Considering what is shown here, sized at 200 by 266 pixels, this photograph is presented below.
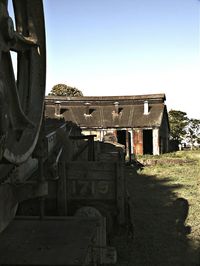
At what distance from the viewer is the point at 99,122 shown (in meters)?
27.3

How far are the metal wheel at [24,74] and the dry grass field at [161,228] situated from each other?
3.07m

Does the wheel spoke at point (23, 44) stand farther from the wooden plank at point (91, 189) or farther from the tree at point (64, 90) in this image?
the tree at point (64, 90)

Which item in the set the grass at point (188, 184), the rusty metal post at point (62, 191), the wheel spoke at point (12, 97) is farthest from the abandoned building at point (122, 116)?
the wheel spoke at point (12, 97)

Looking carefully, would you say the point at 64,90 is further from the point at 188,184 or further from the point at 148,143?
the point at 188,184

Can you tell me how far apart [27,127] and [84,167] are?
3.31 meters

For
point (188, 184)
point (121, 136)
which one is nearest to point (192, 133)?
point (121, 136)

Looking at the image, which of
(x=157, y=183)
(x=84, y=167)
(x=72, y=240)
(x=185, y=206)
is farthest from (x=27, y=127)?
(x=157, y=183)

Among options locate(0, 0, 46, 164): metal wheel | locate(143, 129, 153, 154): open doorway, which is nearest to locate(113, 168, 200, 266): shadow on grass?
locate(0, 0, 46, 164): metal wheel

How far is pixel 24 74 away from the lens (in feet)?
9.15

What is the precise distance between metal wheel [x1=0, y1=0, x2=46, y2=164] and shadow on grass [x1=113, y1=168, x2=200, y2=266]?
307cm

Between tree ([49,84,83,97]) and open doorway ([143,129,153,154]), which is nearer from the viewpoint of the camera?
open doorway ([143,129,153,154])

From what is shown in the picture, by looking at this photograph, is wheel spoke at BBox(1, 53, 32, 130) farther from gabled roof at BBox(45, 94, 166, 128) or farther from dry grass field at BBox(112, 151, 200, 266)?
gabled roof at BBox(45, 94, 166, 128)

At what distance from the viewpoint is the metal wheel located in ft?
7.07

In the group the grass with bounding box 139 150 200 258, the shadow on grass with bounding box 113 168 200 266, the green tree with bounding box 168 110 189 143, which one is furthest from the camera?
the green tree with bounding box 168 110 189 143
